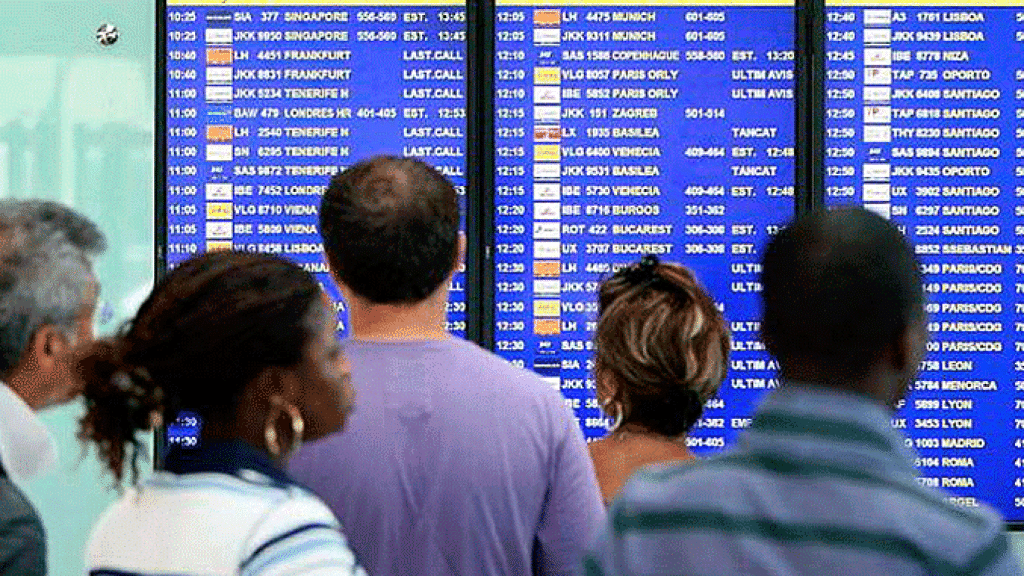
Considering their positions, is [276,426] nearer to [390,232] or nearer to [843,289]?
[390,232]

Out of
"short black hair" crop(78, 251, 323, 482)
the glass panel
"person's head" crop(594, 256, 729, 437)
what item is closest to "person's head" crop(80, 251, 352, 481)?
"short black hair" crop(78, 251, 323, 482)

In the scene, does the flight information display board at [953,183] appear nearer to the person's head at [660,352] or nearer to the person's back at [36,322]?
the person's head at [660,352]

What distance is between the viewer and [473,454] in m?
2.06

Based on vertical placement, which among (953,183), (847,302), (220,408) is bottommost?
(220,408)

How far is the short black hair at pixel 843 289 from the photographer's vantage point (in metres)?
1.26

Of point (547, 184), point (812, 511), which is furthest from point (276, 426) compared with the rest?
point (547, 184)

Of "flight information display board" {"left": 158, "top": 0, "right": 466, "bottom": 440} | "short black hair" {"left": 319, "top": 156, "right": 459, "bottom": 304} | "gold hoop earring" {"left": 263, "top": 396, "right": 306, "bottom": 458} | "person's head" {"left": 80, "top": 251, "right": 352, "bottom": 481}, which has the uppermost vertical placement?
"flight information display board" {"left": 158, "top": 0, "right": 466, "bottom": 440}

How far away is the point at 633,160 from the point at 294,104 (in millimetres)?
741

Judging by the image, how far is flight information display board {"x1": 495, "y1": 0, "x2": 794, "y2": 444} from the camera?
11.8ft

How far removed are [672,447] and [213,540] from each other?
90 centimetres

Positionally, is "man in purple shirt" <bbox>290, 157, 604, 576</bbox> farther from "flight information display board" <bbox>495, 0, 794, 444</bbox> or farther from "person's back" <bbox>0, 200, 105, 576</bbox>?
"flight information display board" <bbox>495, 0, 794, 444</bbox>

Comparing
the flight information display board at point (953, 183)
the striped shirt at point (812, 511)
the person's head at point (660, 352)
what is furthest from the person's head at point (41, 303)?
the flight information display board at point (953, 183)

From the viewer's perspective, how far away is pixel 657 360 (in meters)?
2.22

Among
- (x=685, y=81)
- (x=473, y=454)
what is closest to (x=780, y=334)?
(x=473, y=454)
